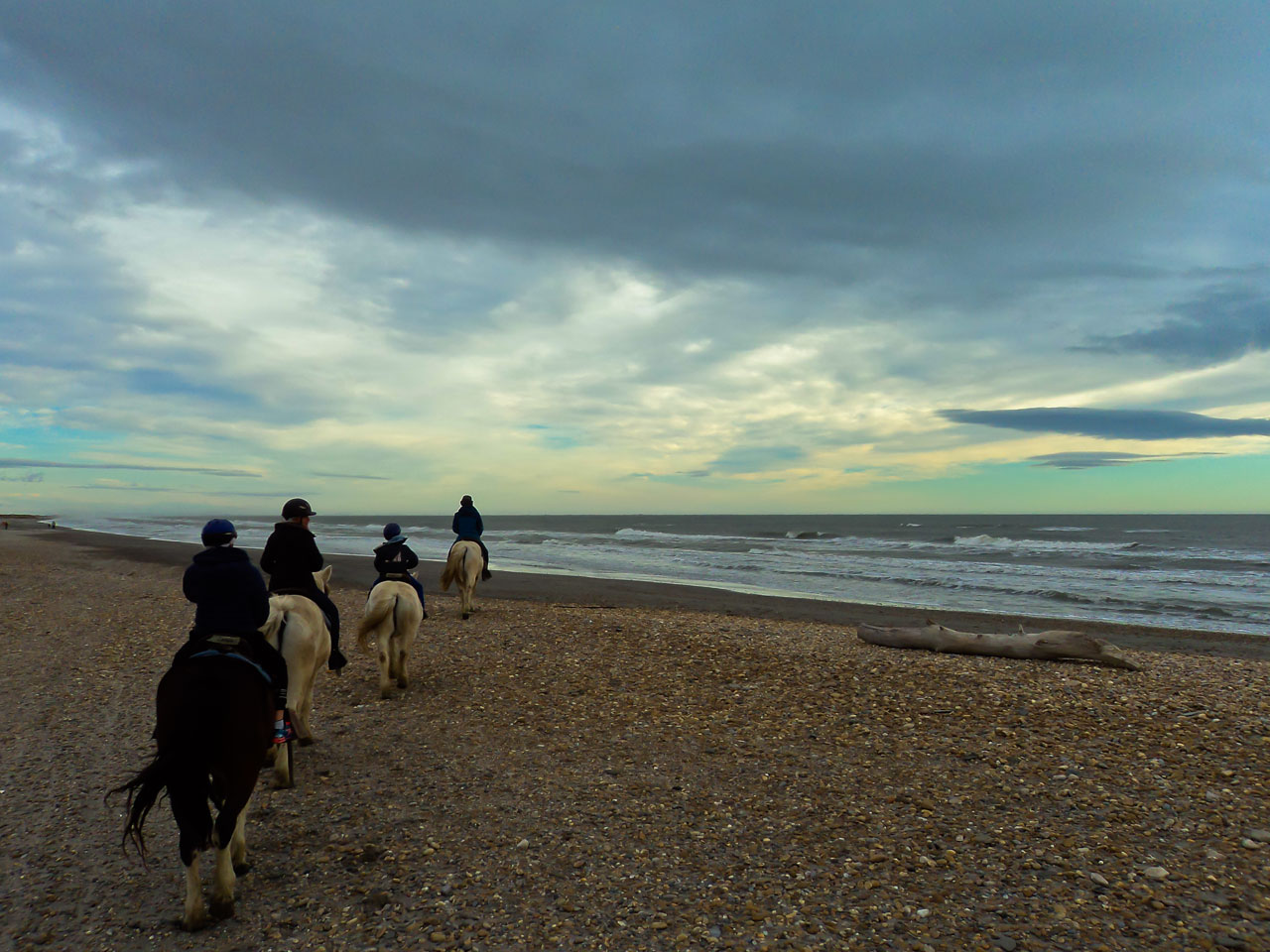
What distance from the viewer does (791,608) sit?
1847cm

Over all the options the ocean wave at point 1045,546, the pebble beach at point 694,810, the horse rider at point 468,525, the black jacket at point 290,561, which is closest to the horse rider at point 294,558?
the black jacket at point 290,561

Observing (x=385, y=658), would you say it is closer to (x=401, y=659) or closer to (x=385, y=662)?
(x=385, y=662)

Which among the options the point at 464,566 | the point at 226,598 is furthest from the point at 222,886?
the point at 464,566

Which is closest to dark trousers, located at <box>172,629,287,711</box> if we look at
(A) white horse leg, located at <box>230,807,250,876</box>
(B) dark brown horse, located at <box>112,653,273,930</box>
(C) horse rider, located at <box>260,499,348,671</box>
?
(B) dark brown horse, located at <box>112,653,273,930</box>

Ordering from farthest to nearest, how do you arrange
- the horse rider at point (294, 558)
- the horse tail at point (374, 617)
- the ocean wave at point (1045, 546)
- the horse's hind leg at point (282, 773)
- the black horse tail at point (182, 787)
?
the ocean wave at point (1045, 546), the horse tail at point (374, 617), the horse rider at point (294, 558), the horse's hind leg at point (282, 773), the black horse tail at point (182, 787)

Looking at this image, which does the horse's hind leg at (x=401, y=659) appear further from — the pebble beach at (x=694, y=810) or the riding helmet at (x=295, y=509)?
the riding helmet at (x=295, y=509)

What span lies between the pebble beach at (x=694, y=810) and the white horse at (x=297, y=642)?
19.0 inches

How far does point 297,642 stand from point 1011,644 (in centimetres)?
995

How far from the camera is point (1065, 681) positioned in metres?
8.99

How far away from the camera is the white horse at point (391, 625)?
851 centimetres

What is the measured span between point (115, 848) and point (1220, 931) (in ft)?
21.9

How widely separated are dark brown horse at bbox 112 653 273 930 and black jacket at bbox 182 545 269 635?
29 centimetres

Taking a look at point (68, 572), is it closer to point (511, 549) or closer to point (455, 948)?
point (511, 549)

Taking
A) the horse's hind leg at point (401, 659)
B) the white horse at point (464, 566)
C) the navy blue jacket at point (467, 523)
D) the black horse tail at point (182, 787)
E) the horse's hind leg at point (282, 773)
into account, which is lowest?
the horse's hind leg at point (282, 773)
